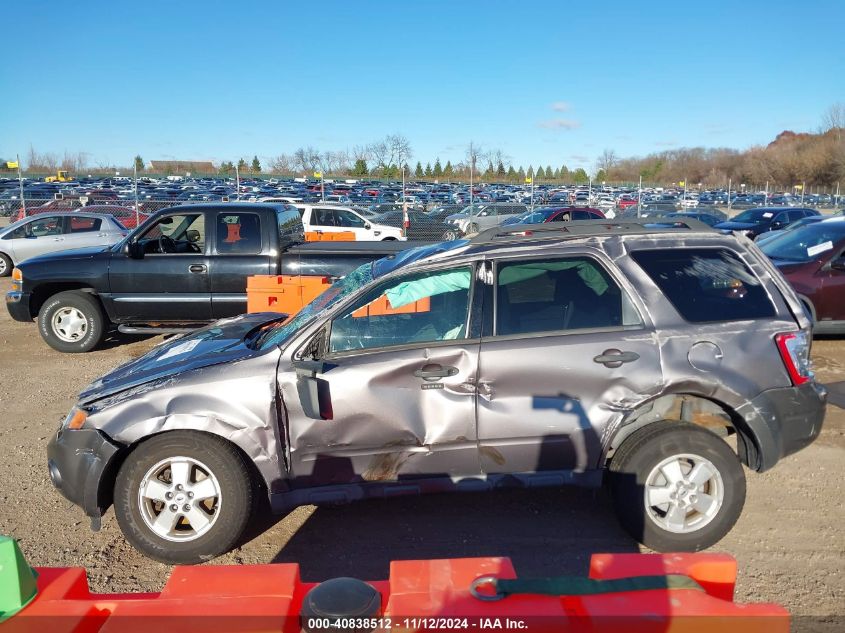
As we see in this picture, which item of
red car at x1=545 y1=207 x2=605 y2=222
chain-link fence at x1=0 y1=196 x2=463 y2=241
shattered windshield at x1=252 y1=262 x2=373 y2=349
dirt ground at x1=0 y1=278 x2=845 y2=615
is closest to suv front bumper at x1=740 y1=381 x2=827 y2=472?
dirt ground at x1=0 y1=278 x2=845 y2=615

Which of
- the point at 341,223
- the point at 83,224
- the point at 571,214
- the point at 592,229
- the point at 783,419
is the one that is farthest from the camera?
the point at 571,214

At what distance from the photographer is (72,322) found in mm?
8695

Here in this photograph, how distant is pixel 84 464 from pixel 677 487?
10.5ft

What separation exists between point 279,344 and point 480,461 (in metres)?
1.28

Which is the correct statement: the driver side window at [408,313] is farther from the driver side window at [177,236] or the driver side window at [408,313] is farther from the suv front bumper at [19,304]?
the suv front bumper at [19,304]

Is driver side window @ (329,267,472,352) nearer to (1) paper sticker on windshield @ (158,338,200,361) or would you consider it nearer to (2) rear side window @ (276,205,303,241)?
(1) paper sticker on windshield @ (158,338,200,361)

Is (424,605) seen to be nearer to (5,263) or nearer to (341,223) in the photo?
(5,263)

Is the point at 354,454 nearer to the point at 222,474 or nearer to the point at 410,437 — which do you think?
the point at 410,437

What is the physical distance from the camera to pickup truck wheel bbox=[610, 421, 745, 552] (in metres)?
3.79

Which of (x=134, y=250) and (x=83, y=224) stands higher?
(x=83, y=224)

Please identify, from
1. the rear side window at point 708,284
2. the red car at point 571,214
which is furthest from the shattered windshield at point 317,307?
the red car at point 571,214

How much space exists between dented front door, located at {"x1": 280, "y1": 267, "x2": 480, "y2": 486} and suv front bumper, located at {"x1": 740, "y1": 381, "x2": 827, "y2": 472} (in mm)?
1578

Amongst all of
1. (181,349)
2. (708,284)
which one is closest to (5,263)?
(181,349)

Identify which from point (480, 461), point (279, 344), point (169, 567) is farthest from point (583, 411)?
point (169, 567)
